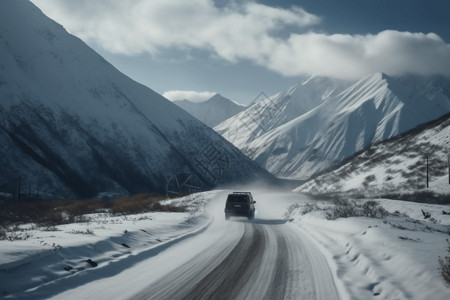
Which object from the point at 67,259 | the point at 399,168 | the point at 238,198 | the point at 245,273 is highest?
the point at 399,168

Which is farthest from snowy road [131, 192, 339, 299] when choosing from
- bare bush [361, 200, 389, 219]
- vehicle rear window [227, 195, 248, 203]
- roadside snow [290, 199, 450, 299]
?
vehicle rear window [227, 195, 248, 203]

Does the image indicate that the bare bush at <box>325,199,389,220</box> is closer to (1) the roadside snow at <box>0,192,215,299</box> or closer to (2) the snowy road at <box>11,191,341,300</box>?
(2) the snowy road at <box>11,191,341,300</box>

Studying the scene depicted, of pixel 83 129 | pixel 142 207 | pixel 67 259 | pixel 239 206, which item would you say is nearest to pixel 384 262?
pixel 67 259

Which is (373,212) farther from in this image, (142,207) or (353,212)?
(142,207)

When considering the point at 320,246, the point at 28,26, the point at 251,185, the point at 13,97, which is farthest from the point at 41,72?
the point at 320,246

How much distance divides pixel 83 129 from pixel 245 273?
125 meters

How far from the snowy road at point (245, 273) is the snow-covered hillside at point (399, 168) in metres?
47.6

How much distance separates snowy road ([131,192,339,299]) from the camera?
6.72m

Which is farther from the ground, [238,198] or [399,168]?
[399,168]

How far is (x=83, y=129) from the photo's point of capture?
4791 inches

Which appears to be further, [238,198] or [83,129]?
[83,129]

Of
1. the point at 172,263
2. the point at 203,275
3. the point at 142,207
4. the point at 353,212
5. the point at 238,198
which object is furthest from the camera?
the point at 142,207

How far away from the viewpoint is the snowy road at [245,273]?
22.1 ft

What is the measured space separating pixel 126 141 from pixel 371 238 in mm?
127713
